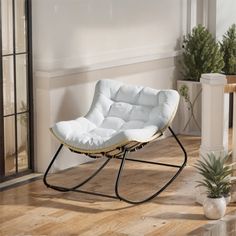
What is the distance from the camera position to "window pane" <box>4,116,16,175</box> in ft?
22.0

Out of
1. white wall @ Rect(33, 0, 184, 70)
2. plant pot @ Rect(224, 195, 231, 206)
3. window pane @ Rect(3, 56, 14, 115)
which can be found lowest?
plant pot @ Rect(224, 195, 231, 206)

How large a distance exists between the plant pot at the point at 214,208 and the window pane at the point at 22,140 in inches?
72.1

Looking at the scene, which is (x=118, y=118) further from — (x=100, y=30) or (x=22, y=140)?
(x=100, y=30)

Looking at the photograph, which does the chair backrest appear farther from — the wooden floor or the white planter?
the white planter

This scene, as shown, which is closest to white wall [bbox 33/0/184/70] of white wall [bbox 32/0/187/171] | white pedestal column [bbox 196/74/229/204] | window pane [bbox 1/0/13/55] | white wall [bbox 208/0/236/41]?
white wall [bbox 32/0/187/171]

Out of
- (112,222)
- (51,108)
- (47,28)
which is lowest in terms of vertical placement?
(112,222)

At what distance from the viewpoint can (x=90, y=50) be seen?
7391 millimetres

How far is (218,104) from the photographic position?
5941 millimetres

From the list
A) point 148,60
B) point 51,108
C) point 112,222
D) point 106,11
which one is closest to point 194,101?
point 148,60

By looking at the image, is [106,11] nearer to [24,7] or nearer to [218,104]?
[24,7]

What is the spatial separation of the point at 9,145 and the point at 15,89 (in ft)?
1.46

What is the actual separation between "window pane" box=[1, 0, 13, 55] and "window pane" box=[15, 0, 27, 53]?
2.9 inches

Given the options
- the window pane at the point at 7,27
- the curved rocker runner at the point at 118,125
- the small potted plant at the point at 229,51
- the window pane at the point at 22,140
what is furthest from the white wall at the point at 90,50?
the small potted plant at the point at 229,51

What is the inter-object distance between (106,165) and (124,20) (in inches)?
56.1
